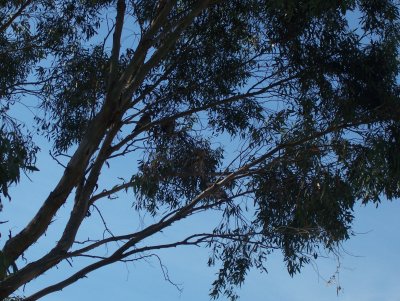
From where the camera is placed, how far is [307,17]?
7.96 metres

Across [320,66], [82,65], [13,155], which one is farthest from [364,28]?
[13,155]

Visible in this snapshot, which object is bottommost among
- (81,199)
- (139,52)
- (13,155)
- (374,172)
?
(13,155)

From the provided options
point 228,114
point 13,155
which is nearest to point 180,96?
point 228,114

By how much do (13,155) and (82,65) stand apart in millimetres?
4025

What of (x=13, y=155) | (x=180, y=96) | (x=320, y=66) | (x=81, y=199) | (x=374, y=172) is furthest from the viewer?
(x=180, y=96)

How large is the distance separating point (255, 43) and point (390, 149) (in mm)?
2100

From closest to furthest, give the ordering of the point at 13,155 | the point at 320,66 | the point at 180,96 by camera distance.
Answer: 1. the point at 13,155
2. the point at 320,66
3. the point at 180,96

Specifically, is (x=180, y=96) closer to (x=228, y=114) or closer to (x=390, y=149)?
(x=228, y=114)

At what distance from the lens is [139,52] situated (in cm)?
758

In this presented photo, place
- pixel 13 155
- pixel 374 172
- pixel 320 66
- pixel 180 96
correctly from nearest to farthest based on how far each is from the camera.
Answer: pixel 13 155 → pixel 374 172 → pixel 320 66 → pixel 180 96

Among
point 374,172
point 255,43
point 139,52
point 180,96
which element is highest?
point 255,43

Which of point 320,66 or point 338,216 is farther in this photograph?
point 320,66

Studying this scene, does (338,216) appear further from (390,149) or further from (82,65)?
(82,65)

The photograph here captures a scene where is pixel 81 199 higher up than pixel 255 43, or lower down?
lower down
